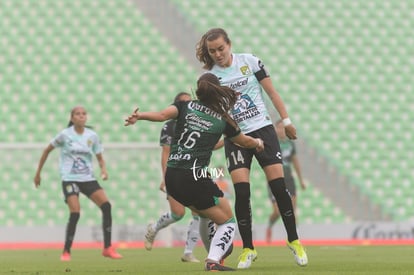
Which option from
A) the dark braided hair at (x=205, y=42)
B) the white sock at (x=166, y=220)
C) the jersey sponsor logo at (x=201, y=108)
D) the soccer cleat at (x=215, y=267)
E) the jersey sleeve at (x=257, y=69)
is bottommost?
the soccer cleat at (x=215, y=267)

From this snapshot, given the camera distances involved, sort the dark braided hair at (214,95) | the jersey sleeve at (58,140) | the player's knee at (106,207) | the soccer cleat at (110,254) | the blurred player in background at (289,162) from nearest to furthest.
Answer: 1. the dark braided hair at (214,95)
2. the soccer cleat at (110,254)
3. the player's knee at (106,207)
4. the jersey sleeve at (58,140)
5. the blurred player in background at (289,162)

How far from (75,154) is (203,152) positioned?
4.67m

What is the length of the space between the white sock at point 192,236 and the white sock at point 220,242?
9.14 feet

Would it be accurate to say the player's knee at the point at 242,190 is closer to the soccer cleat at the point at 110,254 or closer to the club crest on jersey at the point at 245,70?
the club crest on jersey at the point at 245,70

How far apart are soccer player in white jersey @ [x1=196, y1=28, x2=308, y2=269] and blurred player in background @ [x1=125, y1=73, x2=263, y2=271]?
1.87 feet

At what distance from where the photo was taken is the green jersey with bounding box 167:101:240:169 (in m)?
6.85

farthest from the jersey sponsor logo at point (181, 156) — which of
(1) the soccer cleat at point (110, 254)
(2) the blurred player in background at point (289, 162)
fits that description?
(2) the blurred player in background at point (289, 162)

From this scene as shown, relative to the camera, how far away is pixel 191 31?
63.5 feet

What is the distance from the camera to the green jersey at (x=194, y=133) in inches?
270

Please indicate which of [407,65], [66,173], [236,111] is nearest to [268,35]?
[407,65]

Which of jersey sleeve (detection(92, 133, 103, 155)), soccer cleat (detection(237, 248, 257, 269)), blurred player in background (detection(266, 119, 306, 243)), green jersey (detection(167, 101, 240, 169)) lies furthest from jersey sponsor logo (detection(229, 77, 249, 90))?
blurred player in background (detection(266, 119, 306, 243))

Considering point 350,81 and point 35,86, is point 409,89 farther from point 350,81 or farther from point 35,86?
point 35,86

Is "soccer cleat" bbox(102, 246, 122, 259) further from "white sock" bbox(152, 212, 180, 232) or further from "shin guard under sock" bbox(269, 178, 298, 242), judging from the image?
"shin guard under sock" bbox(269, 178, 298, 242)

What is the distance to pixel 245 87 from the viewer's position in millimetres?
7648
